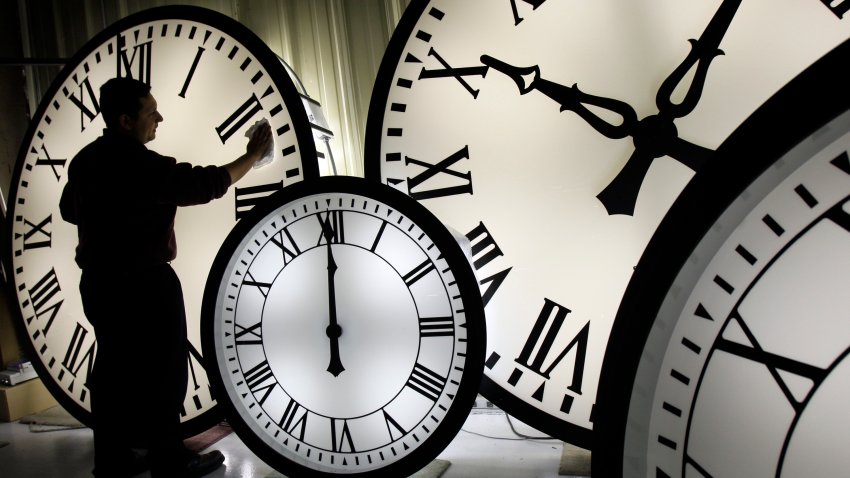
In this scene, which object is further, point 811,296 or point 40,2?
point 40,2

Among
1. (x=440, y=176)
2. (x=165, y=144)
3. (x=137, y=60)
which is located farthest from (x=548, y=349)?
(x=137, y=60)

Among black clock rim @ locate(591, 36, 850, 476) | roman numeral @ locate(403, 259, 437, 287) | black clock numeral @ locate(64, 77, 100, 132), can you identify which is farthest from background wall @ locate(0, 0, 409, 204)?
black clock rim @ locate(591, 36, 850, 476)

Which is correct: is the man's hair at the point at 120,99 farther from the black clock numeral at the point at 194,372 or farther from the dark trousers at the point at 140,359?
the black clock numeral at the point at 194,372

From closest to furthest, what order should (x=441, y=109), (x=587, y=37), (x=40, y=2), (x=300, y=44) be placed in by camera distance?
(x=587, y=37)
(x=441, y=109)
(x=300, y=44)
(x=40, y=2)

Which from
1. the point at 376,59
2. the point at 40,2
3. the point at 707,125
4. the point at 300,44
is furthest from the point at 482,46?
the point at 40,2

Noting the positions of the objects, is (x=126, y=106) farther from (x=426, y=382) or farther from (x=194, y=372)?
(x=426, y=382)

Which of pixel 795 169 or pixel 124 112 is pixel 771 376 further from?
pixel 124 112

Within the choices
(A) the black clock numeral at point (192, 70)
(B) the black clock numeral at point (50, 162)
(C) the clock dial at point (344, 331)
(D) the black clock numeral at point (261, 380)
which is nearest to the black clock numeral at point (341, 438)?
(C) the clock dial at point (344, 331)

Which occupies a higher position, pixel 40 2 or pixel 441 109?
pixel 40 2

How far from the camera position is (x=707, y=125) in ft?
3.76

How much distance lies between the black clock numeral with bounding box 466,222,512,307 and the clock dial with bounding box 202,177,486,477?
0.57 feet

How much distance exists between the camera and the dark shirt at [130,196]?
4.46ft

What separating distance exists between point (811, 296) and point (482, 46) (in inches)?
38.6

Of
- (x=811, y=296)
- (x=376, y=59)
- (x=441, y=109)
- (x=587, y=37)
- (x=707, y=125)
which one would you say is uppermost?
(x=376, y=59)
